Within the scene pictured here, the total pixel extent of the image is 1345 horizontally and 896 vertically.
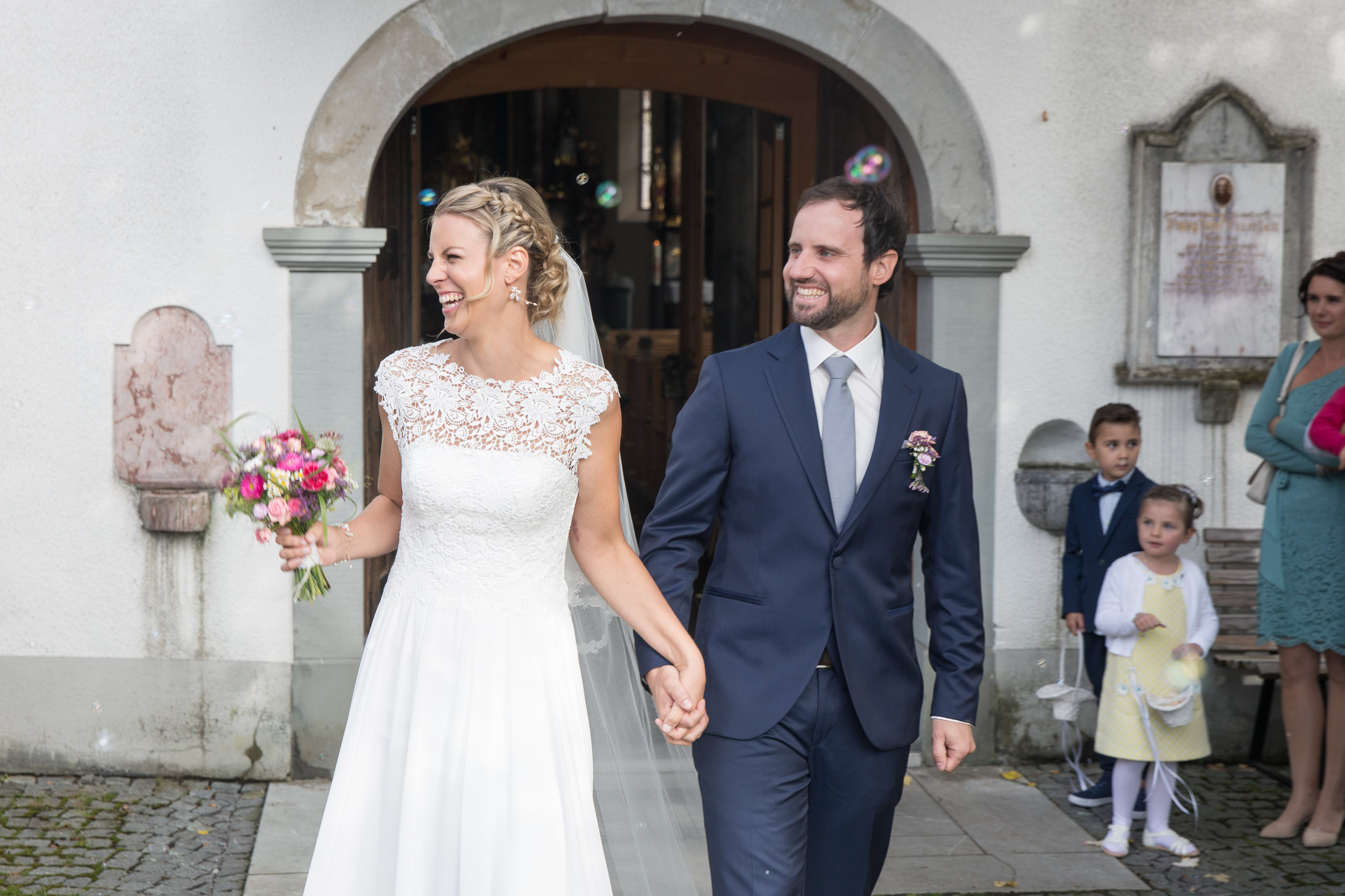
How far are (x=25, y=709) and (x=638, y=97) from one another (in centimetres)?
2326

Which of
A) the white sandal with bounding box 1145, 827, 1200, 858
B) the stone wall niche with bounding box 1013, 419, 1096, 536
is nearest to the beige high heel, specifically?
the white sandal with bounding box 1145, 827, 1200, 858

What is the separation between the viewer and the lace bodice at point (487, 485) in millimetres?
2875

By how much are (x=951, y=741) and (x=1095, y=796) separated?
290 centimetres

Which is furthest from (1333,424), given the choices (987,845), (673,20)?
(673,20)

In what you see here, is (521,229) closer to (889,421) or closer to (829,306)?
(829,306)

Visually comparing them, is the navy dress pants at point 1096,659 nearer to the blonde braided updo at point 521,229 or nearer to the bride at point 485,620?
the bride at point 485,620

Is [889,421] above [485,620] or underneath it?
above

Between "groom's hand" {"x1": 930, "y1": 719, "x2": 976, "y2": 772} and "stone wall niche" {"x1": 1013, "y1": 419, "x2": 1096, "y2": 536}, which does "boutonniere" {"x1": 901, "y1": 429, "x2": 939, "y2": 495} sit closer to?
"groom's hand" {"x1": 930, "y1": 719, "x2": 976, "y2": 772}

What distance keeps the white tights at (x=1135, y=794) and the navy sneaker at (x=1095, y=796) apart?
48 cm

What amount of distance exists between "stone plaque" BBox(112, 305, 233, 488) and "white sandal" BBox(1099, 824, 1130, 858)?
12.4 ft

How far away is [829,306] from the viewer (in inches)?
115

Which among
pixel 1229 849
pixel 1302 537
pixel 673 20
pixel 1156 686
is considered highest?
pixel 673 20

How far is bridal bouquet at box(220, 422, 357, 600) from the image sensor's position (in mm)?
2807

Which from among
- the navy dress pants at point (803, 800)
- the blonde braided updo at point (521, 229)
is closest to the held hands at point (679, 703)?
the navy dress pants at point (803, 800)
